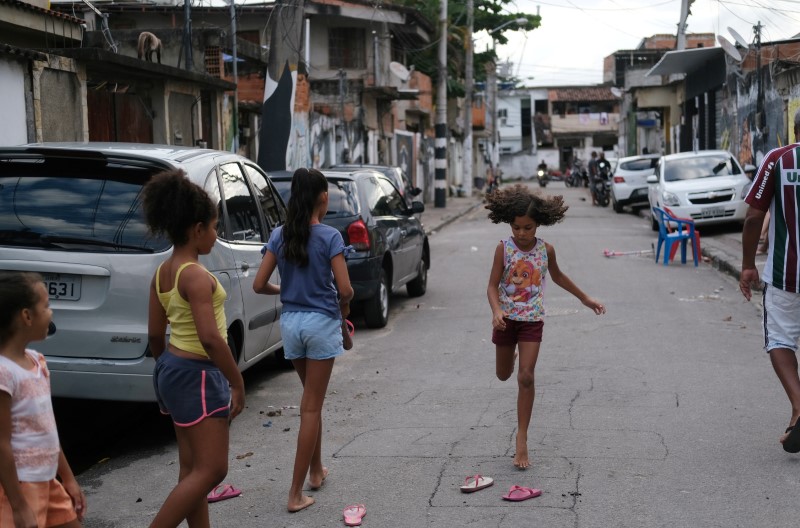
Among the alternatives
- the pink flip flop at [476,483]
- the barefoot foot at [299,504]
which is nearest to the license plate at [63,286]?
the barefoot foot at [299,504]

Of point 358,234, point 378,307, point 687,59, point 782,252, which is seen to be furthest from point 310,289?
point 687,59

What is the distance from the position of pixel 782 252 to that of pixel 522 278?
1.54 metres

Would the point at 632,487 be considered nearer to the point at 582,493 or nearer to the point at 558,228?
the point at 582,493

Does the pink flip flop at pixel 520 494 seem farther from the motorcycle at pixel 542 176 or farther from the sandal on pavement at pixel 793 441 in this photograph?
the motorcycle at pixel 542 176

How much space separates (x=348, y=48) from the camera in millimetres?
38125

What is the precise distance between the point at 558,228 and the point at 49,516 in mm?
22362

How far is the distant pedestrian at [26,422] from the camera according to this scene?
3131mm

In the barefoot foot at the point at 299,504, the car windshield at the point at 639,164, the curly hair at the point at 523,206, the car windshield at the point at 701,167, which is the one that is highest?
the car windshield at the point at 639,164

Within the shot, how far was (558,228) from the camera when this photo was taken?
25.0 metres

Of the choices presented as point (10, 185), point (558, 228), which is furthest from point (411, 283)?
point (558, 228)

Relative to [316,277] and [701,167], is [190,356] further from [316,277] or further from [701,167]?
[701,167]

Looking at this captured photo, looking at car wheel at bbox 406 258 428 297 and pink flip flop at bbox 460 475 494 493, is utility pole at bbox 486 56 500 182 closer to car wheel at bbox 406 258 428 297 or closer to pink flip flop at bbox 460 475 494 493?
car wheel at bbox 406 258 428 297

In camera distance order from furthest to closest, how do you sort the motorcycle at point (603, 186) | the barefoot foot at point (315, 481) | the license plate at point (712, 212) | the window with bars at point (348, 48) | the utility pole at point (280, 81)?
the window with bars at point (348, 48), the motorcycle at point (603, 186), the license plate at point (712, 212), the utility pole at point (280, 81), the barefoot foot at point (315, 481)

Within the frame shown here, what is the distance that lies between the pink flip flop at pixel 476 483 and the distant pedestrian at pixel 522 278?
0.43 m
